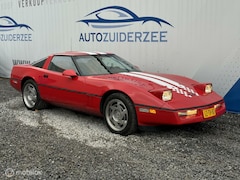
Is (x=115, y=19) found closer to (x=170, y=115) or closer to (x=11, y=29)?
(x=170, y=115)

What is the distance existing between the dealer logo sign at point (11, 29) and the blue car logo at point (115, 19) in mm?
2961

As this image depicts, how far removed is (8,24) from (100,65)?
696 cm

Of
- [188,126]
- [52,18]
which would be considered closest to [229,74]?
[188,126]

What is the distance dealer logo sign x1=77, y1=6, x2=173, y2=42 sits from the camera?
6539 mm

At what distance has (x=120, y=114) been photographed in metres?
4.27

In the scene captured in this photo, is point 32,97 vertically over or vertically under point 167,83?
under

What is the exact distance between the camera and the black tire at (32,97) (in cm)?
570

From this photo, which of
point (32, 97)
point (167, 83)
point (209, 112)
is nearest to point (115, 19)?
point (32, 97)

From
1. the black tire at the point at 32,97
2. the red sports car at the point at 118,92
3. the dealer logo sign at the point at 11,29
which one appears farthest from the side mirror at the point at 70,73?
the dealer logo sign at the point at 11,29

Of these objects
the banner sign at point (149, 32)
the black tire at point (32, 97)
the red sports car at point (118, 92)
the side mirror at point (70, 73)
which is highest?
the banner sign at point (149, 32)

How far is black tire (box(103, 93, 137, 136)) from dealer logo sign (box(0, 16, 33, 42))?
6.48 metres

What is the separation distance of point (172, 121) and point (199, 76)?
2.46 m

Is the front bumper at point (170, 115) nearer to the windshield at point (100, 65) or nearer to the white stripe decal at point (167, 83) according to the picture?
the white stripe decal at point (167, 83)

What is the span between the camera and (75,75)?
15.6 feet
